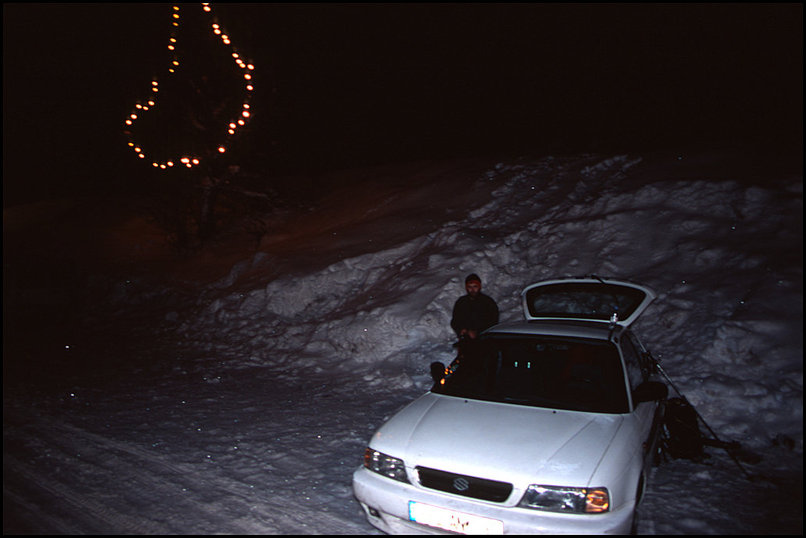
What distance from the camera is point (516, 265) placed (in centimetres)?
936

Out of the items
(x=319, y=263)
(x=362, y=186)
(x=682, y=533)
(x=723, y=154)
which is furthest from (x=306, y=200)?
(x=682, y=533)

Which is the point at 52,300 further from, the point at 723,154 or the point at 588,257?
the point at 723,154

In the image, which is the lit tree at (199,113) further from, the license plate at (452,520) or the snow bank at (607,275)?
the license plate at (452,520)

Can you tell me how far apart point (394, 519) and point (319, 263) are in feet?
27.3

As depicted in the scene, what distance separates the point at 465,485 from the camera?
3.20 meters

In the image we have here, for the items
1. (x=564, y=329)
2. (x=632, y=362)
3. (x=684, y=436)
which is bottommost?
(x=684, y=436)

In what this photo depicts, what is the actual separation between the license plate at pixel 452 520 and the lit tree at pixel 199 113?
48.4 feet

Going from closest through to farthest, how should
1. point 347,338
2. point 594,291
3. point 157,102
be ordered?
point 594,291
point 347,338
point 157,102

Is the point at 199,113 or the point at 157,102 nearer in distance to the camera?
the point at 157,102

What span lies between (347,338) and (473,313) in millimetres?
2740

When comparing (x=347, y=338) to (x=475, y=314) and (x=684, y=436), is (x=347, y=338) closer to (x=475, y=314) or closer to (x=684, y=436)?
(x=475, y=314)

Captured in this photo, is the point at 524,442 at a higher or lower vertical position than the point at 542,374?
lower

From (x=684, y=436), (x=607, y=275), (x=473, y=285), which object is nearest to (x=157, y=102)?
(x=473, y=285)

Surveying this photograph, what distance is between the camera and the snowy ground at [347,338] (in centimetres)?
416
